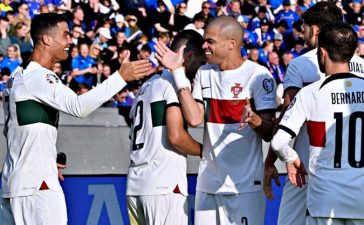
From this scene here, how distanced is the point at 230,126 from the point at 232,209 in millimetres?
701

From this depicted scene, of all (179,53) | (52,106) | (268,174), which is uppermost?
(179,53)

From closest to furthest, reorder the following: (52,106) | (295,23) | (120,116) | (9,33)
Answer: (52,106)
(120,116)
(9,33)
(295,23)

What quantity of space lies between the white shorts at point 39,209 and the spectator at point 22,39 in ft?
30.9

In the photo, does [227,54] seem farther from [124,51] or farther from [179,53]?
[124,51]

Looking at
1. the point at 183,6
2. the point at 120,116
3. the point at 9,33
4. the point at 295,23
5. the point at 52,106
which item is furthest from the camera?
the point at 295,23

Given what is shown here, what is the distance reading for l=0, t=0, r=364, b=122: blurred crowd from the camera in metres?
16.5

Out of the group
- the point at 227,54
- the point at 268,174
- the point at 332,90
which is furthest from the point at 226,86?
the point at 332,90

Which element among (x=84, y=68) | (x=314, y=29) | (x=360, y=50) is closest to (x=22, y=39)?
(x=84, y=68)

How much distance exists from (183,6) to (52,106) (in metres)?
13.5

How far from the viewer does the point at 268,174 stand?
7.62 m

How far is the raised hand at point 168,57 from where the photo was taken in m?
7.55

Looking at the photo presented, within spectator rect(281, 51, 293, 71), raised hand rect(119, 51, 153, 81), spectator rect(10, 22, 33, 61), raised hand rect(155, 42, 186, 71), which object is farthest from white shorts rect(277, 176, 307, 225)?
spectator rect(281, 51, 293, 71)

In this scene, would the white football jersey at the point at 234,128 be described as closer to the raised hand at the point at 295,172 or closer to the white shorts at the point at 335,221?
the raised hand at the point at 295,172

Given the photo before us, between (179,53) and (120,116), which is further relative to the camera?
(120,116)
